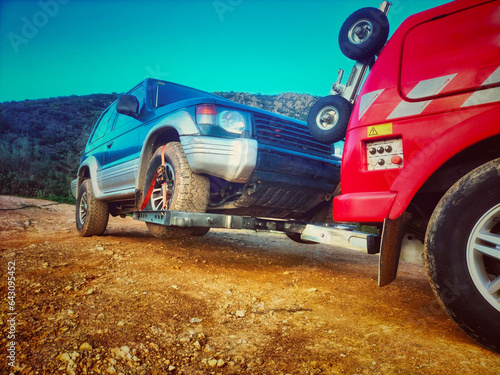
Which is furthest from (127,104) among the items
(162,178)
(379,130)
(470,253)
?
(470,253)

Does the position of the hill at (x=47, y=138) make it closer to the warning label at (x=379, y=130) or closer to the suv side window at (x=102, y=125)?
the suv side window at (x=102, y=125)

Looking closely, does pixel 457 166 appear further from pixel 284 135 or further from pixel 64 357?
pixel 64 357

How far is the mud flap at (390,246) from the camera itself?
1.69 m

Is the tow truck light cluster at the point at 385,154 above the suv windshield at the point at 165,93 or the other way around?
the other way around

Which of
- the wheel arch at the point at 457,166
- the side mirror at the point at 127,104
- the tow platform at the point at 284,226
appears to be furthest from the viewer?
the side mirror at the point at 127,104

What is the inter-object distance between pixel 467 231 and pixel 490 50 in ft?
2.90

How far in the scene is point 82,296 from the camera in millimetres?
2031

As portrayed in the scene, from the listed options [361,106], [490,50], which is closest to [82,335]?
[361,106]

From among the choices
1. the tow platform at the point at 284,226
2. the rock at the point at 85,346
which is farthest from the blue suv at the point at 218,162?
the rock at the point at 85,346

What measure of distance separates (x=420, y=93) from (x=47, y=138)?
25841mm

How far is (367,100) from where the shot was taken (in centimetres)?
190

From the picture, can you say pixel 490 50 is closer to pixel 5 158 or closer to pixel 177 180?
pixel 177 180

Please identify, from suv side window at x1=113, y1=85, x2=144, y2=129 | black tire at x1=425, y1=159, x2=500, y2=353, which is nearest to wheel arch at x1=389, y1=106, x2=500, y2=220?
black tire at x1=425, y1=159, x2=500, y2=353

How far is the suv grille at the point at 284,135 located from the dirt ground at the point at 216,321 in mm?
1304
